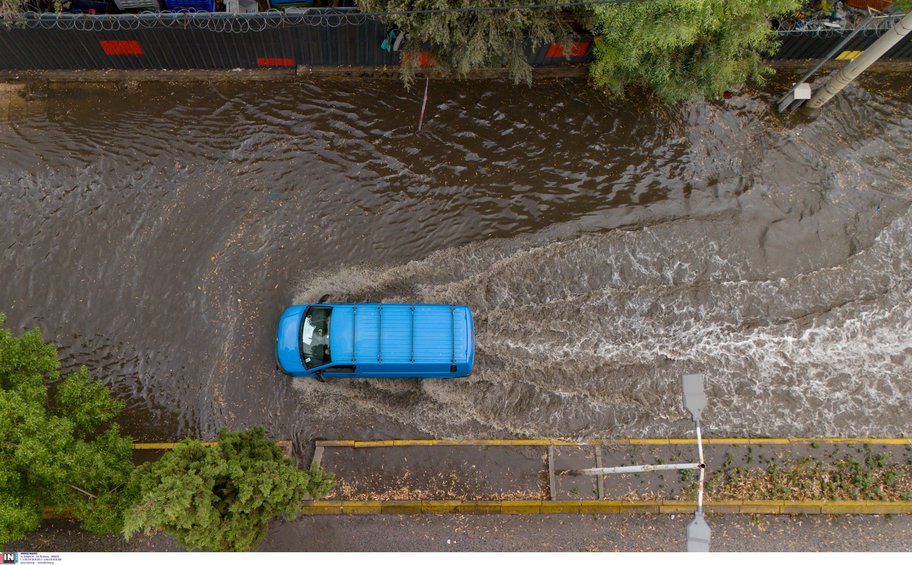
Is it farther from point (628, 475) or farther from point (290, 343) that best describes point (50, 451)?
point (628, 475)

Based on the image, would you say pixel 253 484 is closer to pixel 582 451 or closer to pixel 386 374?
pixel 386 374

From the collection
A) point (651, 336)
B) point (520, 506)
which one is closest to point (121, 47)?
point (520, 506)

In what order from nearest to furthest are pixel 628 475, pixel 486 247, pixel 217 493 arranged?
pixel 217 493, pixel 628 475, pixel 486 247

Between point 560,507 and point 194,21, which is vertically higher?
point 194,21

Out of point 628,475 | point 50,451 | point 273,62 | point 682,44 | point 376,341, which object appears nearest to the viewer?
point 50,451
